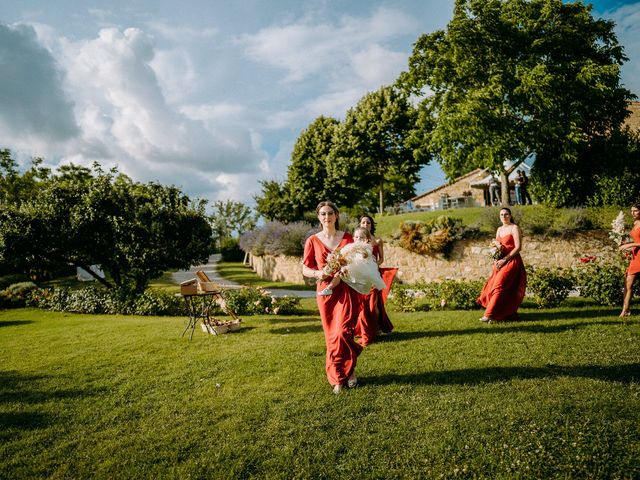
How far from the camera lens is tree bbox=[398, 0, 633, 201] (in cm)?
1912

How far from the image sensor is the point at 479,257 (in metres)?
16.9

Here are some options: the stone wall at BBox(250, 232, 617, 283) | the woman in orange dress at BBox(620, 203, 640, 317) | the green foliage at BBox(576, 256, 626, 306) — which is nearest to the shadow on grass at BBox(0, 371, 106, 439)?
the woman in orange dress at BBox(620, 203, 640, 317)

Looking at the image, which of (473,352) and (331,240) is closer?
(331,240)

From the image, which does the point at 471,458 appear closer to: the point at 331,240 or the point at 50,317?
the point at 331,240

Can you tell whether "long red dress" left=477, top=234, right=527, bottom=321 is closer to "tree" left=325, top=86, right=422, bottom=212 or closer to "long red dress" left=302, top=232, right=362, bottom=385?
"long red dress" left=302, top=232, right=362, bottom=385

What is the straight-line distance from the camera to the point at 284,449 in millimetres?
3457

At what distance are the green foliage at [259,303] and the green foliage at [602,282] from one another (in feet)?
25.6

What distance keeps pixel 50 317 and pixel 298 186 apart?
22.3m

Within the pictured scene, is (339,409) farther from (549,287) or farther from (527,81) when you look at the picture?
(527,81)

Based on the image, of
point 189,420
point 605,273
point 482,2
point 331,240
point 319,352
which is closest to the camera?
point 189,420

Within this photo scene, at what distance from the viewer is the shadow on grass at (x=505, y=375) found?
4.82 meters

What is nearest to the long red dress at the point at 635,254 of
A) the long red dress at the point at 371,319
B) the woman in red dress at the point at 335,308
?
the long red dress at the point at 371,319

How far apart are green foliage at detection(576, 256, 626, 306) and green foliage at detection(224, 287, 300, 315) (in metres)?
7.79

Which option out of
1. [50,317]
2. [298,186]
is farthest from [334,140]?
[50,317]
